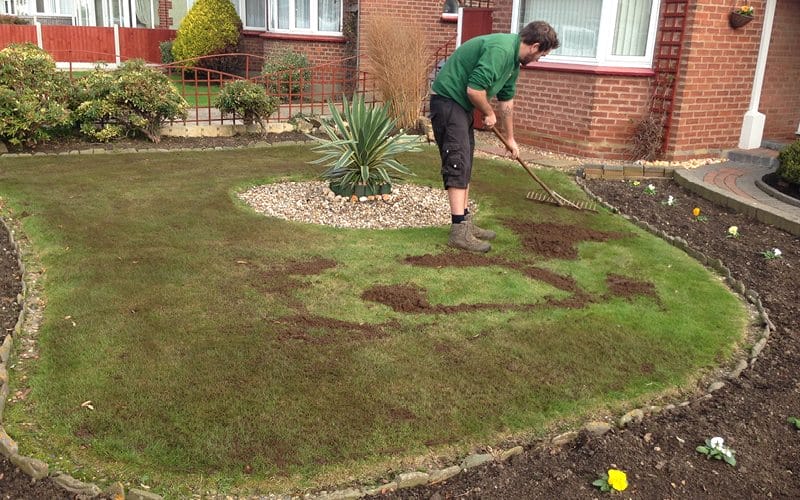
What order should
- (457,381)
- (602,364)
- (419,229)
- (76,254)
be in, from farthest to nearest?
(419,229), (76,254), (602,364), (457,381)

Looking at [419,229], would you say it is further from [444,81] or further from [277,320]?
[277,320]

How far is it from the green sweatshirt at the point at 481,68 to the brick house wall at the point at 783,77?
615 centimetres

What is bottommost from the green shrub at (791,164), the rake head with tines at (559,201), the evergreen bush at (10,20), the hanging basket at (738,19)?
the rake head with tines at (559,201)

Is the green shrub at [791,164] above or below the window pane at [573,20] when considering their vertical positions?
below

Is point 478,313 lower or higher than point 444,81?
lower

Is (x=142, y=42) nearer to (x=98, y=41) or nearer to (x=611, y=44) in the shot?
(x=98, y=41)

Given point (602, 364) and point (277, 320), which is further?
point (277, 320)

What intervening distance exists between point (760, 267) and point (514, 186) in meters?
3.10

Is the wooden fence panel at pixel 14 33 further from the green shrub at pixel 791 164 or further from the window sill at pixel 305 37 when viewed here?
the green shrub at pixel 791 164

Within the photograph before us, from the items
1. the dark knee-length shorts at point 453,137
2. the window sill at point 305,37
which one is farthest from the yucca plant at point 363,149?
the window sill at point 305,37

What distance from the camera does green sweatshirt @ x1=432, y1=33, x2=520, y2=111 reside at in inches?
210

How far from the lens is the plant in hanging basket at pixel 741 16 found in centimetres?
924

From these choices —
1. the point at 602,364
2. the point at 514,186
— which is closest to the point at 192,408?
the point at 602,364

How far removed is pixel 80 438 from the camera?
323 centimetres
